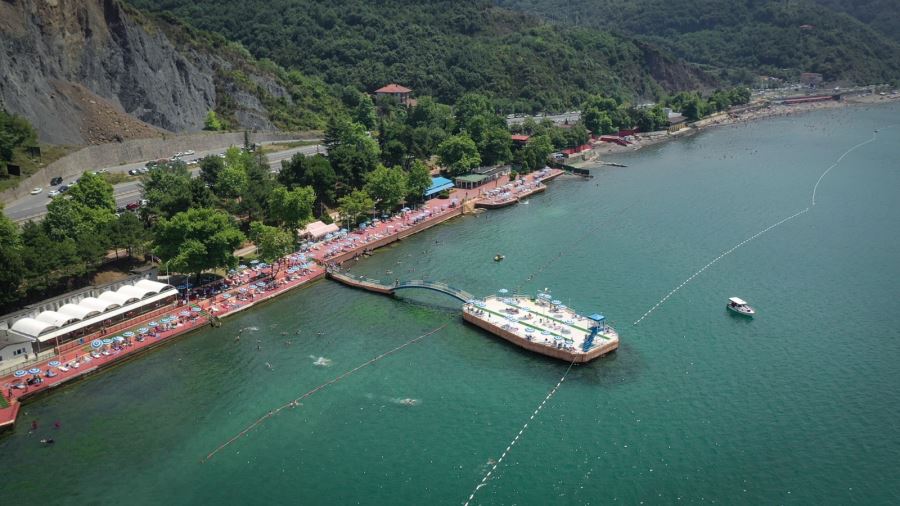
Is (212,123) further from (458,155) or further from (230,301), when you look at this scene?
(230,301)

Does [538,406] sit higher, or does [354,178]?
[354,178]

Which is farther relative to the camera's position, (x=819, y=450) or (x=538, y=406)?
(x=538, y=406)

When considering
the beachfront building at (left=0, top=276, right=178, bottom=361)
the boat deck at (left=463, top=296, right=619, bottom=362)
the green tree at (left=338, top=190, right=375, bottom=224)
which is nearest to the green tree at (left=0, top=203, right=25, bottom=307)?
the beachfront building at (left=0, top=276, right=178, bottom=361)

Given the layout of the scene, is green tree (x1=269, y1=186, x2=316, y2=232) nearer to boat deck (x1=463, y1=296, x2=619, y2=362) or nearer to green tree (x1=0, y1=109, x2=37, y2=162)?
boat deck (x1=463, y1=296, x2=619, y2=362)

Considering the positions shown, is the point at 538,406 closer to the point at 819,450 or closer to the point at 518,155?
the point at 819,450

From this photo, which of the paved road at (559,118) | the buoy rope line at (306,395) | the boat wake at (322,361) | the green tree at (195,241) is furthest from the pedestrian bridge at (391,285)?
the paved road at (559,118)

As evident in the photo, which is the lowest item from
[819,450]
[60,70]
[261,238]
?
[819,450]

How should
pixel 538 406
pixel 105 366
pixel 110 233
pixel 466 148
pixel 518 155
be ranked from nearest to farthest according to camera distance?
pixel 538 406
pixel 105 366
pixel 110 233
pixel 466 148
pixel 518 155

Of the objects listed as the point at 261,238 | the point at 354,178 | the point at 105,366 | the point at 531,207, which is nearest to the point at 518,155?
the point at 531,207
